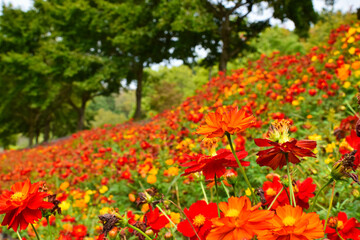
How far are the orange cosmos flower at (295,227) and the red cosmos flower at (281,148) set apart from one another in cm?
14

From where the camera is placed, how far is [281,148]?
63 cm

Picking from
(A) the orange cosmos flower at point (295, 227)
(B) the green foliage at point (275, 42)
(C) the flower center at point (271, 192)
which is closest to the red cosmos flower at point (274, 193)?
(C) the flower center at point (271, 192)

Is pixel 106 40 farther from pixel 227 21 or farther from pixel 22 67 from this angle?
pixel 227 21

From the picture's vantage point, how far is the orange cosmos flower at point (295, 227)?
21.3 inches

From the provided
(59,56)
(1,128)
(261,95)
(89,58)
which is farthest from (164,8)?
(1,128)

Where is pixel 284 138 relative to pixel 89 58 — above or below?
below

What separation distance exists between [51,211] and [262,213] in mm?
730

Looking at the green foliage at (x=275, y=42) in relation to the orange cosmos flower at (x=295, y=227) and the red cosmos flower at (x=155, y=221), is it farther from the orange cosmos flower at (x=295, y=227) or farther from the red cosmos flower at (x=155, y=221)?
the orange cosmos flower at (x=295, y=227)

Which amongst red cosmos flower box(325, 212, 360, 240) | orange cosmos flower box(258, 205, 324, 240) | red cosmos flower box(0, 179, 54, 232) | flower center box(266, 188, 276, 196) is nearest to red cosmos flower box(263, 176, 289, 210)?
flower center box(266, 188, 276, 196)

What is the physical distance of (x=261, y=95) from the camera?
14.1 feet

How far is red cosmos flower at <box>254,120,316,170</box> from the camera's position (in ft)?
2.10

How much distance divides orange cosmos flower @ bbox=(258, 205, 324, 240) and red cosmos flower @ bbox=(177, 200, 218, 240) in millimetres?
187

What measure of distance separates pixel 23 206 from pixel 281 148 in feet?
2.30

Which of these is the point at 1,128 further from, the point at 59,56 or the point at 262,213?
the point at 262,213
